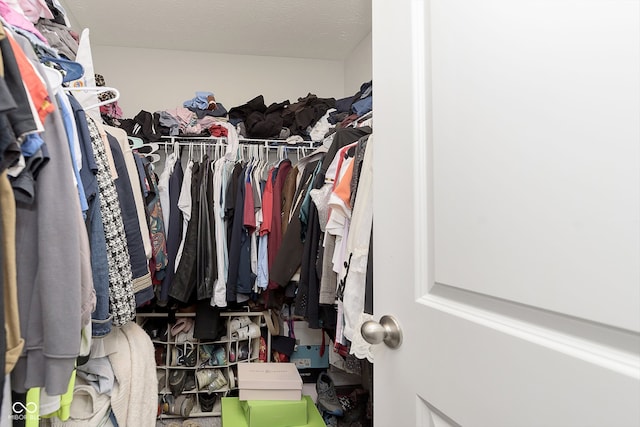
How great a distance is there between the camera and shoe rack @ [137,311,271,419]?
247cm

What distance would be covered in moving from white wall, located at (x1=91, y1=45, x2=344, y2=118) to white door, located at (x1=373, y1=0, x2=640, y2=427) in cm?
250

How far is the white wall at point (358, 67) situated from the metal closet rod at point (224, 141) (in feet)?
1.91

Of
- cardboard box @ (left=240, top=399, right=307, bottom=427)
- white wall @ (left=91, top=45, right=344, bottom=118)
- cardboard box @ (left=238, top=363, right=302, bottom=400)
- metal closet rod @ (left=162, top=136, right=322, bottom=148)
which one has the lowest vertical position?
cardboard box @ (left=240, top=399, right=307, bottom=427)

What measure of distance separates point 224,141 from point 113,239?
1.61 metres

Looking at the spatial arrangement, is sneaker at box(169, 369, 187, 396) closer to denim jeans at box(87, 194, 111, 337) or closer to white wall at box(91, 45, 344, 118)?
denim jeans at box(87, 194, 111, 337)

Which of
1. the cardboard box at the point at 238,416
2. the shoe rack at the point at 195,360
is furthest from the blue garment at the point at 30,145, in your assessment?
the shoe rack at the point at 195,360

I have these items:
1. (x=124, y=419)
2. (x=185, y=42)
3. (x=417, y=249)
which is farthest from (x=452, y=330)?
(x=185, y=42)

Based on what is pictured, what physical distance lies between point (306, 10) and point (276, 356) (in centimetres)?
216

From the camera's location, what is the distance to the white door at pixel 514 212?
1.23 feet

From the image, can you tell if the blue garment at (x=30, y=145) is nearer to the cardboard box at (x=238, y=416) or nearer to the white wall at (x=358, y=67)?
the cardboard box at (x=238, y=416)

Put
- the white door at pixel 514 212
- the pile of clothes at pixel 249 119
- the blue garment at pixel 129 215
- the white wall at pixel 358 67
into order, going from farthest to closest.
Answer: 1. the white wall at pixel 358 67
2. the pile of clothes at pixel 249 119
3. the blue garment at pixel 129 215
4. the white door at pixel 514 212

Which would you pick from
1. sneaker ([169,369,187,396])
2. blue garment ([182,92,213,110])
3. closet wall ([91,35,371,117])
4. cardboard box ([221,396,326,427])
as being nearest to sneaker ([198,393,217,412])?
sneaker ([169,369,187,396])

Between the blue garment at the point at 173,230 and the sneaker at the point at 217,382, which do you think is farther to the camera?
the sneaker at the point at 217,382

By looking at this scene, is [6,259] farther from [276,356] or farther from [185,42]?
[185,42]
